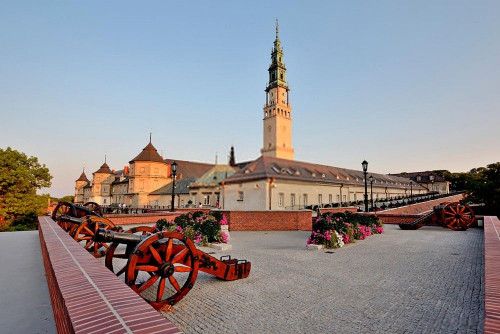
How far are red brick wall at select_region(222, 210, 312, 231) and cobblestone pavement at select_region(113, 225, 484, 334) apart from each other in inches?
355

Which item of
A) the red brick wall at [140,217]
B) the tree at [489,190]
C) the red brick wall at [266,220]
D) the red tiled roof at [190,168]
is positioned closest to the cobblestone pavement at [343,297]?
the red brick wall at [266,220]

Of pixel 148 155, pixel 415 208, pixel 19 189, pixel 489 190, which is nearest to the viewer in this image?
pixel 489 190

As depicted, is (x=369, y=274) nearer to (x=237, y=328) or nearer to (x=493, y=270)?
(x=493, y=270)

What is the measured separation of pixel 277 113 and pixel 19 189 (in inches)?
2285

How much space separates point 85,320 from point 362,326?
392 cm

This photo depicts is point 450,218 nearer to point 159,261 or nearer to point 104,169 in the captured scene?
point 159,261

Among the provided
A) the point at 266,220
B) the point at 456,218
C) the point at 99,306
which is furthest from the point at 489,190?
the point at 99,306

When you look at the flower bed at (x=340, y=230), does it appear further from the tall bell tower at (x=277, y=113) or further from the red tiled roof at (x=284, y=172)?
the tall bell tower at (x=277, y=113)

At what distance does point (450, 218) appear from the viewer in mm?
16594

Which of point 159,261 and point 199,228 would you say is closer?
point 159,261

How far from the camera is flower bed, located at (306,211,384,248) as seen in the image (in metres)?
11.2

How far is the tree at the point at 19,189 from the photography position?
75.4 ft

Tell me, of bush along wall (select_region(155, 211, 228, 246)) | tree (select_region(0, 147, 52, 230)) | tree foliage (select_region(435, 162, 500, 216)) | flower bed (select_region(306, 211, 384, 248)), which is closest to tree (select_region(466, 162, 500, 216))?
tree foliage (select_region(435, 162, 500, 216))

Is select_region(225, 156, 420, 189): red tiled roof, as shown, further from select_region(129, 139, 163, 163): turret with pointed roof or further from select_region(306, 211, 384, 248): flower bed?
select_region(129, 139, 163, 163): turret with pointed roof
